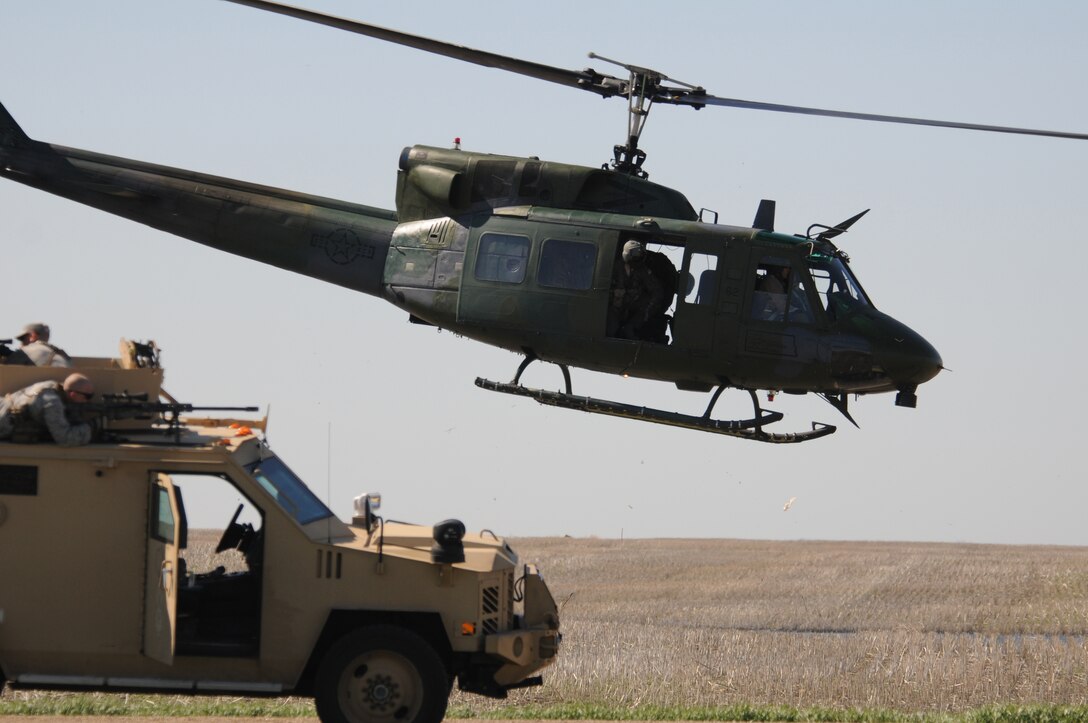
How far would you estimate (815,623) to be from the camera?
23.2 m

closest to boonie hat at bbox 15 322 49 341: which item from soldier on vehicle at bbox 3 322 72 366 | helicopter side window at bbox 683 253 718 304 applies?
soldier on vehicle at bbox 3 322 72 366

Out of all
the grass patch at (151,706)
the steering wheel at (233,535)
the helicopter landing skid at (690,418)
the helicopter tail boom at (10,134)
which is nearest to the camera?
the steering wheel at (233,535)

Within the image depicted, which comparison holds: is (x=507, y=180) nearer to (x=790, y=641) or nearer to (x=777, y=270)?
(x=777, y=270)

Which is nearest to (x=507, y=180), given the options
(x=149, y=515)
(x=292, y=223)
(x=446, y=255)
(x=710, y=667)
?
(x=446, y=255)

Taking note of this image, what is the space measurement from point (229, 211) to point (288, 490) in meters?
7.33

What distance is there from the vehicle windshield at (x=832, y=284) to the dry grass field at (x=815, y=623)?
12.7 feet

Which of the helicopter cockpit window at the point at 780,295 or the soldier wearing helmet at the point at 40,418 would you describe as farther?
the helicopter cockpit window at the point at 780,295

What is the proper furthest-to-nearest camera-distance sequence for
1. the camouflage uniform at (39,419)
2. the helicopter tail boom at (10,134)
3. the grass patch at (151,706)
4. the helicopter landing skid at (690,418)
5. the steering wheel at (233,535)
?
the helicopter tail boom at (10,134) → the helicopter landing skid at (690,418) → the grass patch at (151,706) → the steering wheel at (233,535) → the camouflage uniform at (39,419)

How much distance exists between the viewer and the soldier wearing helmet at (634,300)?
15211 mm

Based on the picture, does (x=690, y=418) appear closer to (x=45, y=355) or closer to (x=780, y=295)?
(x=780, y=295)

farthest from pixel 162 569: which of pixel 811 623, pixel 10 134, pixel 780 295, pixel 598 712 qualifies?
pixel 811 623

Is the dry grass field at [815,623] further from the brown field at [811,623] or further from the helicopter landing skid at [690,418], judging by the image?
the helicopter landing skid at [690,418]

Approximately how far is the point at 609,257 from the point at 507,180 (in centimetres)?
147

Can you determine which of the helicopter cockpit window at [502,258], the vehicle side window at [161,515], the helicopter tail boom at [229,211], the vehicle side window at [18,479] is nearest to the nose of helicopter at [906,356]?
the helicopter cockpit window at [502,258]
